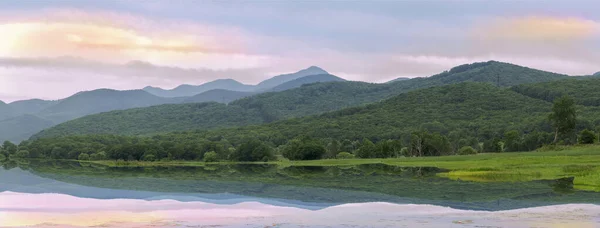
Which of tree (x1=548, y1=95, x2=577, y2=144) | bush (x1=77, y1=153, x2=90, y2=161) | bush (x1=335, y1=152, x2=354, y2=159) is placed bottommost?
bush (x1=335, y1=152, x2=354, y2=159)

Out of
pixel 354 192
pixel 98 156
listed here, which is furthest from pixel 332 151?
pixel 354 192

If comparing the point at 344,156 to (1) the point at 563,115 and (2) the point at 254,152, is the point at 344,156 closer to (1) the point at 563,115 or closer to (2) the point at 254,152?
(2) the point at 254,152

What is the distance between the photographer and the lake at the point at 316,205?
3359cm

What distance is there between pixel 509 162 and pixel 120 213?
49.8 m

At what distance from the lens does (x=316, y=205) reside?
4281 centimetres

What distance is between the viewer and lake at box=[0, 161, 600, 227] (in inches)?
1323

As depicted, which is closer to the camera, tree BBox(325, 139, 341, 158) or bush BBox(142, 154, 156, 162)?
tree BBox(325, 139, 341, 158)

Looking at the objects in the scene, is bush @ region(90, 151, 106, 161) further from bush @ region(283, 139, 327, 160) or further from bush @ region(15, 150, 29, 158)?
bush @ region(283, 139, 327, 160)

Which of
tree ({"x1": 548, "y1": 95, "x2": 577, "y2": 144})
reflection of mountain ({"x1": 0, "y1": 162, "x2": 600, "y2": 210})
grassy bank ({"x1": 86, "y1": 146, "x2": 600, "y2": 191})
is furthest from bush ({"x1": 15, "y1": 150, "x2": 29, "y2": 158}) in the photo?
tree ({"x1": 548, "y1": 95, "x2": 577, "y2": 144})

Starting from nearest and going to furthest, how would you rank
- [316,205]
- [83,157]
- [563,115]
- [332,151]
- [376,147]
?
[316,205]
[563,115]
[376,147]
[332,151]
[83,157]

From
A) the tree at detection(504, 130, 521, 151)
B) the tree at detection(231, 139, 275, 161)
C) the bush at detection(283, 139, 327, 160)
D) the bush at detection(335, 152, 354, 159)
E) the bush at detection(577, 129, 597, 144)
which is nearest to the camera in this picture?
the bush at detection(577, 129, 597, 144)

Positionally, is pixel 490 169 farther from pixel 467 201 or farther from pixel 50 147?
pixel 50 147

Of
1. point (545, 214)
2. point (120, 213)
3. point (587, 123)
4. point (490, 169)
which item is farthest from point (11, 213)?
point (587, 123)

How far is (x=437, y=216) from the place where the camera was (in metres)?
35.1
